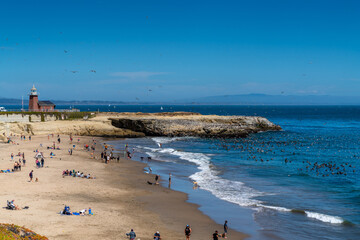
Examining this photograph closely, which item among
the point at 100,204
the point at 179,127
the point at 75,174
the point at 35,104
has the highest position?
the point at 35,104

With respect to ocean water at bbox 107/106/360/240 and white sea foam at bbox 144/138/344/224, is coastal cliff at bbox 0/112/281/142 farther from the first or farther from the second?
white sea foam at bbox 144/138/344/224

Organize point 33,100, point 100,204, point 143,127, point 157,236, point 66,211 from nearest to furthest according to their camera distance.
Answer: point 157,236, point 66,211, point 100,204, point 143,127, point 33,100

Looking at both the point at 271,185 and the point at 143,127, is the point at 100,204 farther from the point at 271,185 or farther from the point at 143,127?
the point at 143,127

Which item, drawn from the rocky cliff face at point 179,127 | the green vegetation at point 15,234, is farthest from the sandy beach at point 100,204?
the rocky cliff face at point 179,127

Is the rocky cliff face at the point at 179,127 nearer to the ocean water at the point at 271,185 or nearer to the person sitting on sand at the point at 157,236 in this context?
the ocean water at the point at 271,185

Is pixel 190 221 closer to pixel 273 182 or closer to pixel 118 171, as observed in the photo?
pixel 273 182

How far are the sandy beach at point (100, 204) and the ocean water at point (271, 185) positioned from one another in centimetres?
198

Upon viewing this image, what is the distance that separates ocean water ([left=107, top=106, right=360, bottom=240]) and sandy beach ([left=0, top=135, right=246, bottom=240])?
198 centimetres

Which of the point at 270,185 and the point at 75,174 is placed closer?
the point at 270,185

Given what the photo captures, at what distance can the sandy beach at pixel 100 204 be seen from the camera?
18.2 meters

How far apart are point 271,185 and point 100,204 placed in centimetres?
1544

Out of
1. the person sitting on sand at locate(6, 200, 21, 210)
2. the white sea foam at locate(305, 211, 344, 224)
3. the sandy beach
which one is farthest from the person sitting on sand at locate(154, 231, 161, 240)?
the white sea foam at locate(305, 211, 344, 224)

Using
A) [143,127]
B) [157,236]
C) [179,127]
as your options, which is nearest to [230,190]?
[157,236]

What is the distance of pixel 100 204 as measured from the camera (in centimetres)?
2284
